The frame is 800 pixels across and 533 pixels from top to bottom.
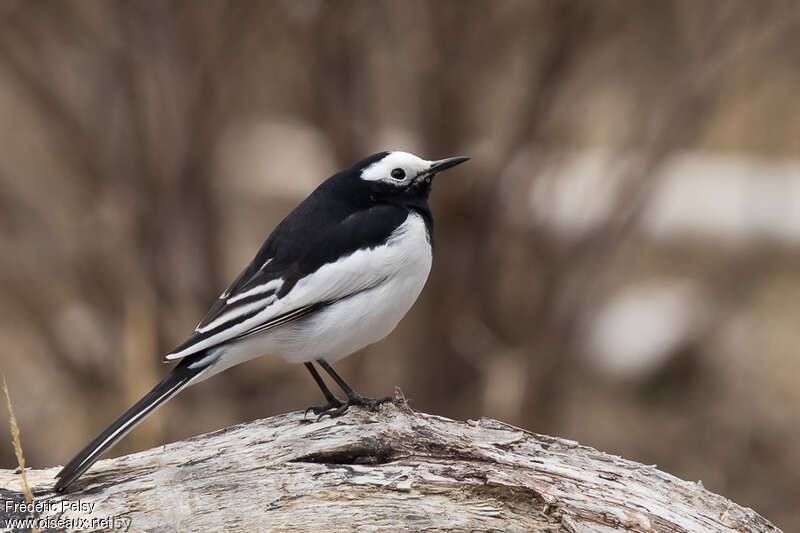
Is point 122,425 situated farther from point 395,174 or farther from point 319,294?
point 395,174

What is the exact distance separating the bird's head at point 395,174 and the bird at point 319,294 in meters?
0.10

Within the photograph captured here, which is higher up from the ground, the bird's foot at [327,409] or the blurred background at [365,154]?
the blurred background at [365,154]

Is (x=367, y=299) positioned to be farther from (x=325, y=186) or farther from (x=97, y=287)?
(x=97, y=287)

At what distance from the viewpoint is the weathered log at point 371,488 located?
3865 millimetres

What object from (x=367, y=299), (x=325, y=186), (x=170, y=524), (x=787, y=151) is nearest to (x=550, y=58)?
(x=325, y=186)

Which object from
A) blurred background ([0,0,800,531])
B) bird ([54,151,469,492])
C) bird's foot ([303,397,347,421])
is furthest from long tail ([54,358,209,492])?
blurred background ([0,0,800,531])

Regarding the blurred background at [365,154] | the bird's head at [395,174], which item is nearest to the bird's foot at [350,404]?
the bird's head at [395,174]

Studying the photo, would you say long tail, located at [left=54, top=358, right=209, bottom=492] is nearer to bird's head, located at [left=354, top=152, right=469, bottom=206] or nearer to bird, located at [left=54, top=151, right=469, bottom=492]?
bird, located at [left=54, top=151, right=469, bottom=492]

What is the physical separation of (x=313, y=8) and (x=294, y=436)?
3.55 meters

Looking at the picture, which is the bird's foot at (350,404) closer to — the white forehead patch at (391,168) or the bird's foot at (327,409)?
the bird's foot at (327,409)

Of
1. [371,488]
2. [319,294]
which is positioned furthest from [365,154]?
[371,488]

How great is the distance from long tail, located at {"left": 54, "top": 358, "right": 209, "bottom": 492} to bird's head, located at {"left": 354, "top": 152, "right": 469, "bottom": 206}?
1087mm

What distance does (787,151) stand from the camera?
44.2 feet

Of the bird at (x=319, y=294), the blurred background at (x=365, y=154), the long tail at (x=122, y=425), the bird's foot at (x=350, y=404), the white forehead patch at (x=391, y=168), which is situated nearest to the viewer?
the long tail at (x=122, y=425)
